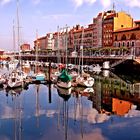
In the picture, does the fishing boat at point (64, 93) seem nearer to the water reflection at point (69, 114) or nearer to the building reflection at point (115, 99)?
the water reflection at point (69, 114)

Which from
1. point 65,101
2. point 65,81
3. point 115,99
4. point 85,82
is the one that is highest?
point 65,81

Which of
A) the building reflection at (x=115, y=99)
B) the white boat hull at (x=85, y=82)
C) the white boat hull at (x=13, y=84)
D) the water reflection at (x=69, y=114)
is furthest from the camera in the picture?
the white boat hull at (x=85, y=82)

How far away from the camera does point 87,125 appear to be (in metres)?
20.7

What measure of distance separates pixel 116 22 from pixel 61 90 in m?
57.5

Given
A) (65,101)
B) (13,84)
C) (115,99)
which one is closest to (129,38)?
(13,84)

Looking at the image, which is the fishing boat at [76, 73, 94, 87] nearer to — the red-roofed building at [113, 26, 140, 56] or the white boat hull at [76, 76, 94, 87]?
the white boat hull at [76, 76, 94, 87]

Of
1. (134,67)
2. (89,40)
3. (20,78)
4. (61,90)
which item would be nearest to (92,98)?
(61,90)

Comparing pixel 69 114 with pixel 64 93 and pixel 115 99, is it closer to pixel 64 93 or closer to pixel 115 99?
pixel 115 99

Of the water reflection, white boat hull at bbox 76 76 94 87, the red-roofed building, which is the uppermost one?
the red-roofed building

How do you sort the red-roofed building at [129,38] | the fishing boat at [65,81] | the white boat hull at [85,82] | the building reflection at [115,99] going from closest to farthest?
the building reflection at [115,99]
the fishing boat at [65,81]
the white boat hull at [85,82]
the red-roofed building at [129,38]

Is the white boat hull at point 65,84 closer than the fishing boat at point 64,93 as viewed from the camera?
No

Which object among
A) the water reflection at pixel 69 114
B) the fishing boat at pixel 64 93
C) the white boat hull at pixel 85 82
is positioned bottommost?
the water reflection at pixel 69 114

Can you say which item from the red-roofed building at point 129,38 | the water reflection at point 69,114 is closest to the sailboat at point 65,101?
the water reflection at point 69,114

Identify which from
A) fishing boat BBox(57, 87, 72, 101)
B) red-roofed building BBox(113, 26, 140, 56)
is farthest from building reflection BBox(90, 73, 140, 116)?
red-roofed building BBox(113, 26, 140, 56)
